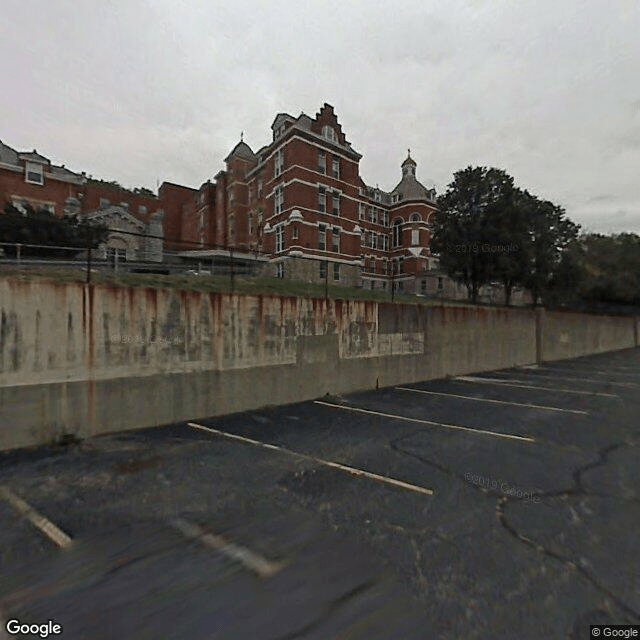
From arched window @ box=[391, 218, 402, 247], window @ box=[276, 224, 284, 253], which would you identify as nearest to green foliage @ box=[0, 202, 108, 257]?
window @ box=[276, 224, 284, 253]

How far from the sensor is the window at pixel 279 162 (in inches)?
1347

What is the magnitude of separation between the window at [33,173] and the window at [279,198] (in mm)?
22134

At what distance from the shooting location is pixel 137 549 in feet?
10.5

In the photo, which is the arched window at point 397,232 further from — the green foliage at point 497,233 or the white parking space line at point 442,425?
the white parking space line at point 442,425

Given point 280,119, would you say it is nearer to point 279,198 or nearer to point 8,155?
point 279,198

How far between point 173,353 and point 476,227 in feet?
73.4

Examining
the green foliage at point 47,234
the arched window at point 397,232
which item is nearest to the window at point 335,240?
the arched window at point 397,232

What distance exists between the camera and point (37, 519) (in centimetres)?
371

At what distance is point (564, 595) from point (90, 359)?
23.8 feet

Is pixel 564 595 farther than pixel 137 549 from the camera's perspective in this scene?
No

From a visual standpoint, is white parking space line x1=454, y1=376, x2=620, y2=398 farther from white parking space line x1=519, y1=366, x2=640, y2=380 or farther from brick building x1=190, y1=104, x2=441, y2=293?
brick building x1=190, y1=104, x2=441, y2=293

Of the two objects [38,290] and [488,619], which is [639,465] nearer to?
[488,619]

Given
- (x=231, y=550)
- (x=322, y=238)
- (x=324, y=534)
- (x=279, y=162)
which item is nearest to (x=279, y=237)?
(x=322, y=238)

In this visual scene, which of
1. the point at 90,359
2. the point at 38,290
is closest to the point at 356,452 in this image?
the point at 90,359
